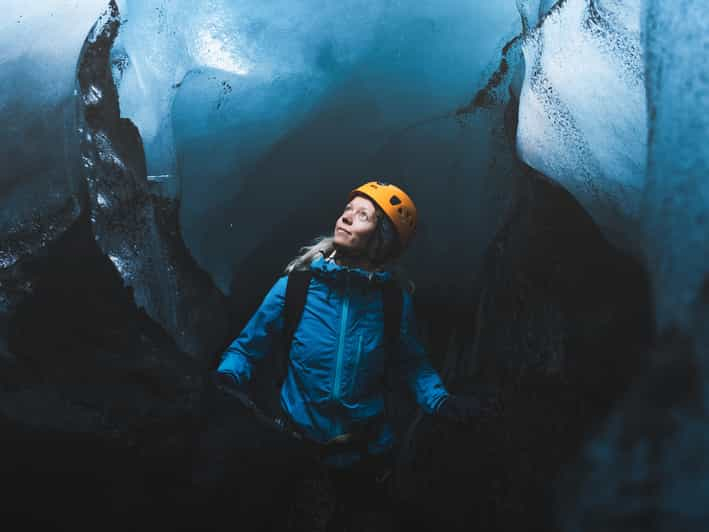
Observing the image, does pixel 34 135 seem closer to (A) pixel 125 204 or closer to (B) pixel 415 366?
(A) pixel 125 204

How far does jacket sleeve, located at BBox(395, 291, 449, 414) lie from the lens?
4.49ft

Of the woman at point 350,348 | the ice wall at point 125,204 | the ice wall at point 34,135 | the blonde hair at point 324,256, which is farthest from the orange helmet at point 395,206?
the ice wall at point 34,135

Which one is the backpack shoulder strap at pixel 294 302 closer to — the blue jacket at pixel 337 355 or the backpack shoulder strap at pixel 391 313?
the blue jacket at pixel 337 355

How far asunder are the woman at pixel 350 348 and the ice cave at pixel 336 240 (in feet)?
0.03

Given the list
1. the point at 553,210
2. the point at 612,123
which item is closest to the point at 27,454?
the point at 553,210

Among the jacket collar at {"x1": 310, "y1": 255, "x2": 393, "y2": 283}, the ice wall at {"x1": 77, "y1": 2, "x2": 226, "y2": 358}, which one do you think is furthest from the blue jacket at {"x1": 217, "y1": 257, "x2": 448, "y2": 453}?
the ice wall at {"x1": 77, "y1": 2, "x2": 226, "y2": 358}

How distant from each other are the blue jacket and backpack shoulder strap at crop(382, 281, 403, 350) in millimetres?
16

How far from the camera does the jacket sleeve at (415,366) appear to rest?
1369 millimetres

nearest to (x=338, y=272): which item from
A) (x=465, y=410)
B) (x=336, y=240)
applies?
→ (x=336, y=240)

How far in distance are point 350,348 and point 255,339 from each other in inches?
9.9

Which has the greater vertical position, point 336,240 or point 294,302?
point 336,240

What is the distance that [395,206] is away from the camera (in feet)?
4.73

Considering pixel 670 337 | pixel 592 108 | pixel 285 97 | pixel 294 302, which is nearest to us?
pixel 670 337

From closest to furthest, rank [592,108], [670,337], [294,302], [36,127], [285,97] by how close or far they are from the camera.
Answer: [670,337] < [592,108] < [36,127] < [294,302] < [285,97]
